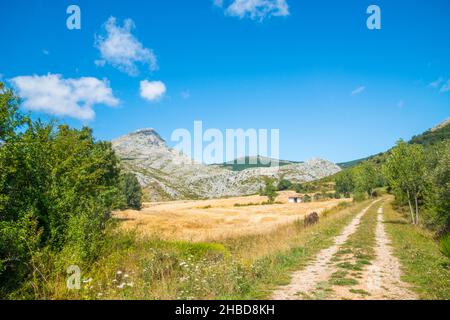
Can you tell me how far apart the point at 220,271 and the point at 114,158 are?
49511 mm

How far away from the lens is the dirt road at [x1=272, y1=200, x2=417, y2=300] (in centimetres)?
1048

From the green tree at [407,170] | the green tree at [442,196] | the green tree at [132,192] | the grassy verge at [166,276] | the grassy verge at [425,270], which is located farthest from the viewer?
the green tree at [132,192]

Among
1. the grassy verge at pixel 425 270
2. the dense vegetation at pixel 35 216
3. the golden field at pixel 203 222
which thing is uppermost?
the dense vegetation at pixel 35 216

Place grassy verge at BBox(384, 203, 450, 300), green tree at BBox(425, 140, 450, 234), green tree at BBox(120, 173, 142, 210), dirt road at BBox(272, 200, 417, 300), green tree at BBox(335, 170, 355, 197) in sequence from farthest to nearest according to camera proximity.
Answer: green tree at BBox(335, 170, 355, 197) → green tree at BBox(120, 173, 142, 210) → green tree at BBox(425, 140, 450, 234) → grassy verge at BBox(384, 203, 450, 300) → dirt road at BBox(272, 200, 417, 300)

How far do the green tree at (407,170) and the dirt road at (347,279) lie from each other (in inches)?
973

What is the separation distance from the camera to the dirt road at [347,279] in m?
10.5

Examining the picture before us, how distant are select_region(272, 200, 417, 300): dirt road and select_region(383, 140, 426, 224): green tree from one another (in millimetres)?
24714

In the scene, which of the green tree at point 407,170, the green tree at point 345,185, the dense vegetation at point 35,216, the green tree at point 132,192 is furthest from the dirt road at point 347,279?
the green tree at point 345,185

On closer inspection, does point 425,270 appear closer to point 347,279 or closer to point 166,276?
point 347,279

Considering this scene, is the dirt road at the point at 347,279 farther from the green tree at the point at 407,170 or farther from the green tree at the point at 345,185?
the green tree at the point at 345,185


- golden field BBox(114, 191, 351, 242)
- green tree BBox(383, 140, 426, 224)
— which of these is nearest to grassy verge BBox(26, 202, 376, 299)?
golden field BBox(114, 191, 351, 242)

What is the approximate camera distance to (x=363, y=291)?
10781 millimetres

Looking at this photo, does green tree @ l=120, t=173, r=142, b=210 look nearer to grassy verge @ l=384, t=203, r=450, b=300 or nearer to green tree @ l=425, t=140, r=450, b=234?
green tree @ l=425, t=140, r=450, b=234

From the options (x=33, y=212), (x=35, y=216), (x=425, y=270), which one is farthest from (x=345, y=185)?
(x=33, y=212)
